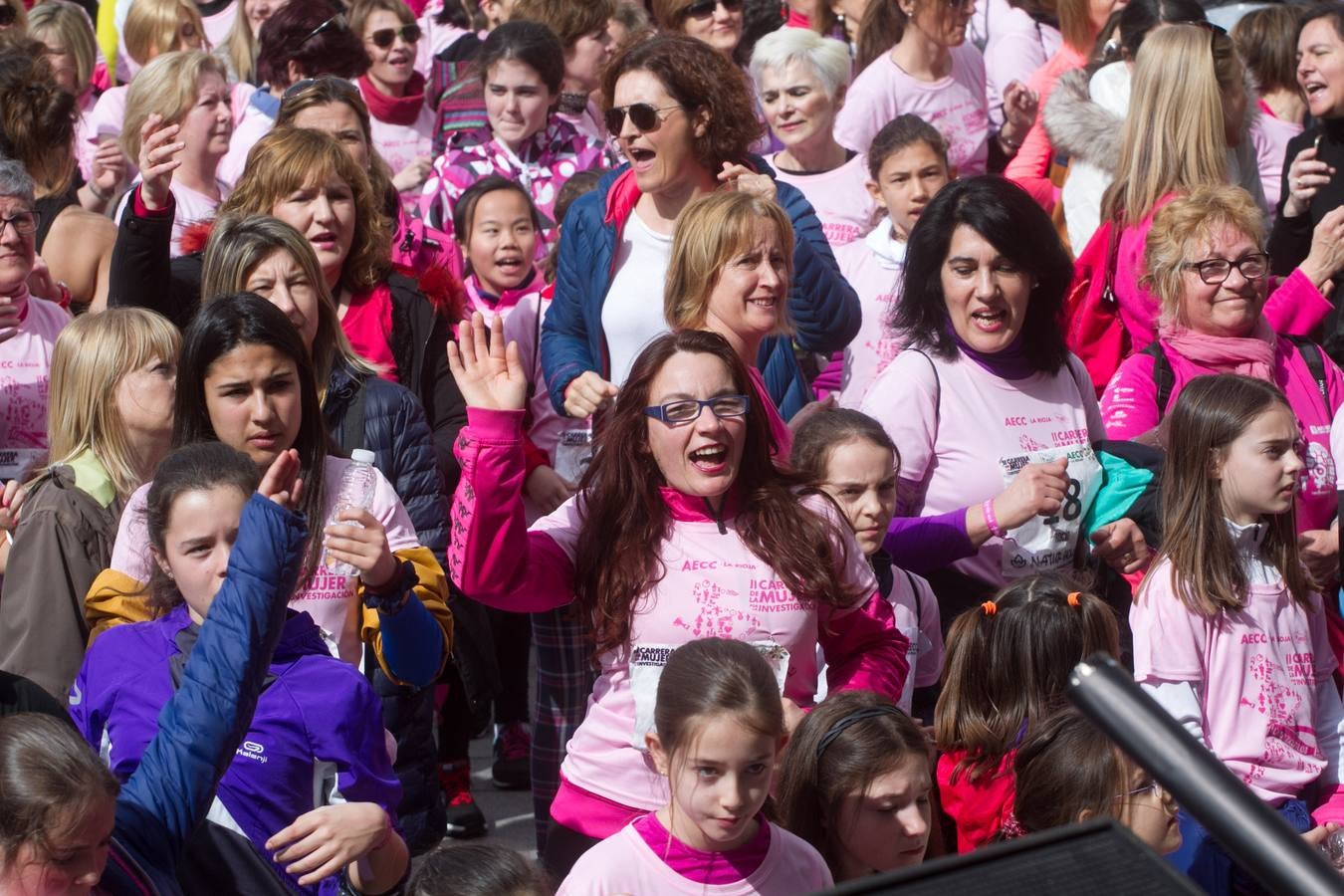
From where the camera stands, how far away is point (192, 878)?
307 cm

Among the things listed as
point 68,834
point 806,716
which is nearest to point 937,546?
point 806,716

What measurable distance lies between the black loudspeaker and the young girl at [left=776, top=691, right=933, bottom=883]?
2.35 meters

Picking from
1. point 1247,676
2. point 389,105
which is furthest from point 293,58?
point 1247,676

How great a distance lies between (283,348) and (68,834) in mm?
1631

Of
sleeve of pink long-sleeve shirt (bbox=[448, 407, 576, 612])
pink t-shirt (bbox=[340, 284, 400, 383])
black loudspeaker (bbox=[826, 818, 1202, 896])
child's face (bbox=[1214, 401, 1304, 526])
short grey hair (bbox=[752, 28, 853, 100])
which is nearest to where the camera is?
black loudspeaker (bbox=[826, 818, 1202, 896])

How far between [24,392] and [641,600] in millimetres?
2366

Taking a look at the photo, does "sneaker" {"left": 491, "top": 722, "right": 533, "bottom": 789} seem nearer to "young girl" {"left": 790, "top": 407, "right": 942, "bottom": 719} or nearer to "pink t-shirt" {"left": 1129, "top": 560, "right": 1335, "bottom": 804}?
"young girl" {"left": 790, "top": 407, "right": 942, "bottom": 719}

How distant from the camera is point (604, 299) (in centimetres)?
485

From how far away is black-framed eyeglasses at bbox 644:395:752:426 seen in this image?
3.54 meters

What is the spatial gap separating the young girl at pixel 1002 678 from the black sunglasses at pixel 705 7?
4.78 meters

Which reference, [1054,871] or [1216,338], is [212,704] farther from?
[1216,338]

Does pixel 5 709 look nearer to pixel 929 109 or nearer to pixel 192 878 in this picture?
pixel 192 878

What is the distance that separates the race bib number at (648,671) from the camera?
339 centimetres

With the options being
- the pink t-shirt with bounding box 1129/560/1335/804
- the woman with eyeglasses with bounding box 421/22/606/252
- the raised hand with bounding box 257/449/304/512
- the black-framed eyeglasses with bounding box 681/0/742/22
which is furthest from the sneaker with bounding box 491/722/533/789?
the black-framed eyeglasses with bounding box 681/0/742/22
